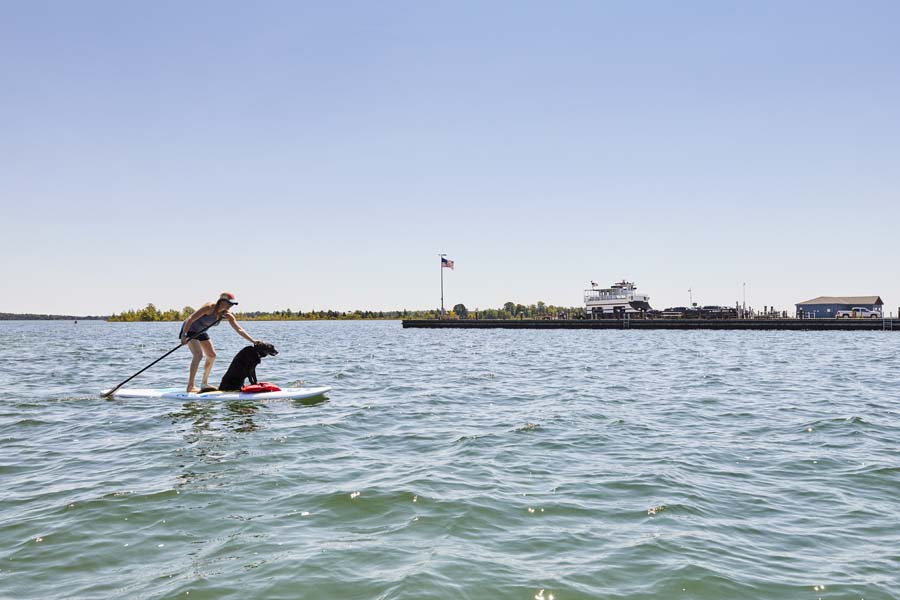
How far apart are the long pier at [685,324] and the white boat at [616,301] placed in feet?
25.9

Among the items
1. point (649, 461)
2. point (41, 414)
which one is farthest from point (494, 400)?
point (41, 414)

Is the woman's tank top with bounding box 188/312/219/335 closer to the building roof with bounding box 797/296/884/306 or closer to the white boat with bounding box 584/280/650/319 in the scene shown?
the white boat with bounding box 584/280/650/319

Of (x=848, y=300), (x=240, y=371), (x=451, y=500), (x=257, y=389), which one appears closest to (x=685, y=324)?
(x=848, y=300)

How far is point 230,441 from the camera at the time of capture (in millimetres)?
9320

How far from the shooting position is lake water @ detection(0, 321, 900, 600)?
4.28m

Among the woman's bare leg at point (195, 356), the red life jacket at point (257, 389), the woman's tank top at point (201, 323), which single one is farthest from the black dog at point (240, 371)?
the woman's tank top at point (201, 323)

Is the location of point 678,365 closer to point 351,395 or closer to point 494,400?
point 494,400

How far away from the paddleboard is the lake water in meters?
0.27

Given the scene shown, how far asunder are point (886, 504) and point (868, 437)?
4103 millimetres

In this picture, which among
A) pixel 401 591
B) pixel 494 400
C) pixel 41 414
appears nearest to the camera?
pixel 401 591

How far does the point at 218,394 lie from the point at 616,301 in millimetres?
85499

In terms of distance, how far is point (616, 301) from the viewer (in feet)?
304

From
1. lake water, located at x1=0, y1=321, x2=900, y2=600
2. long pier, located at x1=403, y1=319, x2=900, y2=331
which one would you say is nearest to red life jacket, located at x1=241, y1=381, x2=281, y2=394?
lake water, located at x1=0, y1=321, x2=900, y2=600

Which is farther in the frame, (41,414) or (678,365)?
Result: (678,365)
